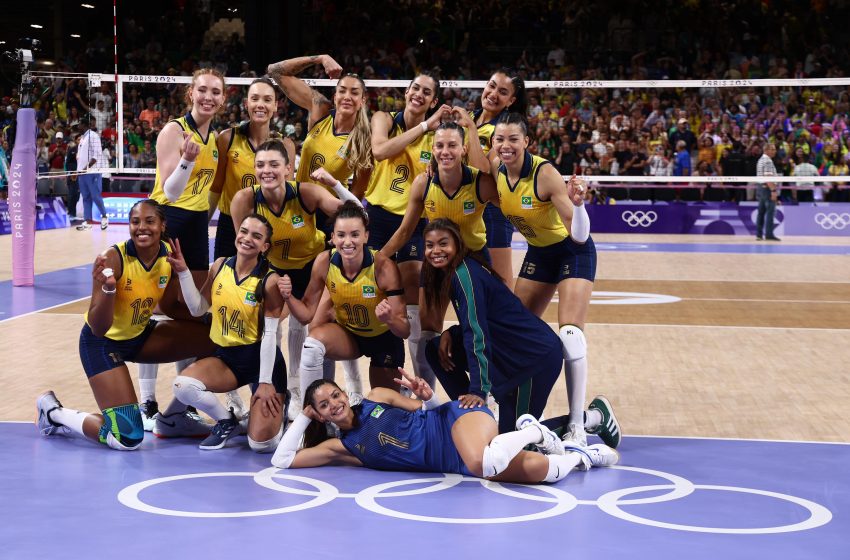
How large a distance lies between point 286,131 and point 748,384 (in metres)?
11.7

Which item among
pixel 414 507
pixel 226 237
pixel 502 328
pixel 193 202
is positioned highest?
pixel 193 202

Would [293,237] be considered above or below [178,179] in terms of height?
below

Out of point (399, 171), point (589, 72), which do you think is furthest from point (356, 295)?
point (589, 72)

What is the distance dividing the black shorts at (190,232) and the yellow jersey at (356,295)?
4.22 feet

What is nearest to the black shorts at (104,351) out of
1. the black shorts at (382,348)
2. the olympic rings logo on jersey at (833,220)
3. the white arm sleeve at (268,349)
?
the white arm sleeve at (268,349)

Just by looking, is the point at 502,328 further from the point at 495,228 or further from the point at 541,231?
the point at 495,228

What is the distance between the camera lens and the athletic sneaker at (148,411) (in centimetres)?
593

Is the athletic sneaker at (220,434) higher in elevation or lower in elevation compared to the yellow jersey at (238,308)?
lower

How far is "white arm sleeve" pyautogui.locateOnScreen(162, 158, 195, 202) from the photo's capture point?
6129 mm

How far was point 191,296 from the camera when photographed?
578 cm

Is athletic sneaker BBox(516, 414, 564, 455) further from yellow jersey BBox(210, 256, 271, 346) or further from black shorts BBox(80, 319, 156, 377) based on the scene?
black shorts BBox(80, 319, 156, 377)

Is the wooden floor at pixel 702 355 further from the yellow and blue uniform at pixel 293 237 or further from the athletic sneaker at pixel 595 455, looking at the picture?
the yellow and blue uniform at pixel 293 237

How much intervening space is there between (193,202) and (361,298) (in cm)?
156

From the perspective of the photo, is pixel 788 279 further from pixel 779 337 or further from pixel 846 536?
pixel 846 536
